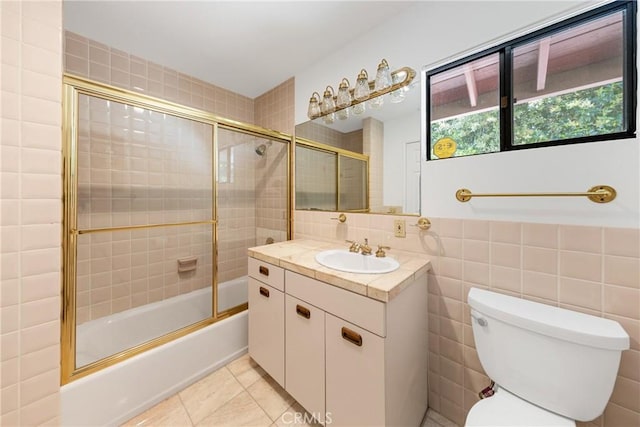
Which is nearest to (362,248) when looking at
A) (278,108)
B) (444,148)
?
(444,148)

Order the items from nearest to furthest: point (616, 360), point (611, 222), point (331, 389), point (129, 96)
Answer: point (616, 360), point (611, 222), point (331, 389), point (129, 96)

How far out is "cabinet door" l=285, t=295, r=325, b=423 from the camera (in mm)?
1174

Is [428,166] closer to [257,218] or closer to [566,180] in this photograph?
[566,180]

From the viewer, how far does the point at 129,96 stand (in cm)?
130

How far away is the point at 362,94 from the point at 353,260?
1.14 metres

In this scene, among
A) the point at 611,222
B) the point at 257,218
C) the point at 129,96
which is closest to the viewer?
the point at 611,222

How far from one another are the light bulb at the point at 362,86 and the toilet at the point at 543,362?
1.41 meters

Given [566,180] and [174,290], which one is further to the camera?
[174,290]

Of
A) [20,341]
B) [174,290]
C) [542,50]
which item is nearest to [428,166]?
[542,50]

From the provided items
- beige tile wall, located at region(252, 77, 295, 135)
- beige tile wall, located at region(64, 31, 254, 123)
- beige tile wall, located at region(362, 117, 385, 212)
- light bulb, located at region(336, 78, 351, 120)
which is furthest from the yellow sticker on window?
beige tile wall, located at region(64, 31, 254, 123)

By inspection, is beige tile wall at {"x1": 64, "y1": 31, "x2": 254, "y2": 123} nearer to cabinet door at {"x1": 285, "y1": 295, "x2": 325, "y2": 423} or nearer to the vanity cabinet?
the vanity cabinet

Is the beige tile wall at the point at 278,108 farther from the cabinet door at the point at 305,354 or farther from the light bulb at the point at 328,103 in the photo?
the cabinet door at the point at 305,354

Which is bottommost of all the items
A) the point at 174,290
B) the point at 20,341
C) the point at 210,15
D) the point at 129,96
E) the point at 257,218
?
the point at 174,290

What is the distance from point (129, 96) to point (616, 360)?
245cm
